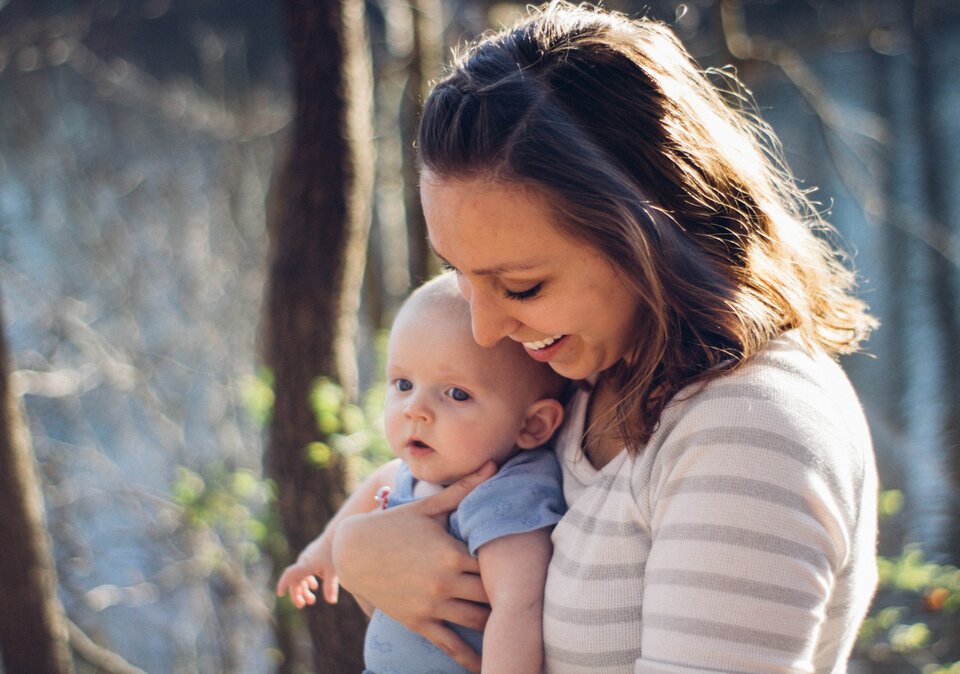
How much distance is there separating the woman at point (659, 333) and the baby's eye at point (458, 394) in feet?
0.87

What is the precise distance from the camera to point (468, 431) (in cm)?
172

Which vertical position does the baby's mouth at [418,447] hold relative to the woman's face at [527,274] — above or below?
below

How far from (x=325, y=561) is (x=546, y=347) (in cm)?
90

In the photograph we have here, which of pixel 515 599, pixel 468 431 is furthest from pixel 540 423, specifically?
pixel 515 599

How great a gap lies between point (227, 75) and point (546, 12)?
532 cm

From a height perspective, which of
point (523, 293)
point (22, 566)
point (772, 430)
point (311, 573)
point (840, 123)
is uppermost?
point (840, 123)

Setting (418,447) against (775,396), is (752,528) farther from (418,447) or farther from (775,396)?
(418,447)

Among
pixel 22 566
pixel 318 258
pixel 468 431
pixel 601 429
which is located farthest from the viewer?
pixel 22 566

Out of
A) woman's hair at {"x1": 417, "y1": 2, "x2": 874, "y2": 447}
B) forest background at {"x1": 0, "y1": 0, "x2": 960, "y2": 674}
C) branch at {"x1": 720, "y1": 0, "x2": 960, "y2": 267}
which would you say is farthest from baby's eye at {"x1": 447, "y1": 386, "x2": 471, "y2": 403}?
branch at {"x1": 720, "y1": 0, "x2": 960, "y2": 267}

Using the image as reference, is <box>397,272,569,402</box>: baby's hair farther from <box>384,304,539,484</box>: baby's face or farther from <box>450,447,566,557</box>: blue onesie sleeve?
<box>450,447,566,557</box>: blue onesie sleeve

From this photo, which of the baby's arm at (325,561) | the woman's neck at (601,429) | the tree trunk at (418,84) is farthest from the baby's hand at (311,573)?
the tree trunk at (418,84)

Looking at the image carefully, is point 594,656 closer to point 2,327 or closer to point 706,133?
point 706,133

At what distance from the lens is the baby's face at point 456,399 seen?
→ 1.72m

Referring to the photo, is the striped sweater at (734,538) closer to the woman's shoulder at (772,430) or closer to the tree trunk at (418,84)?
the woman's shoulder at (772,430)
